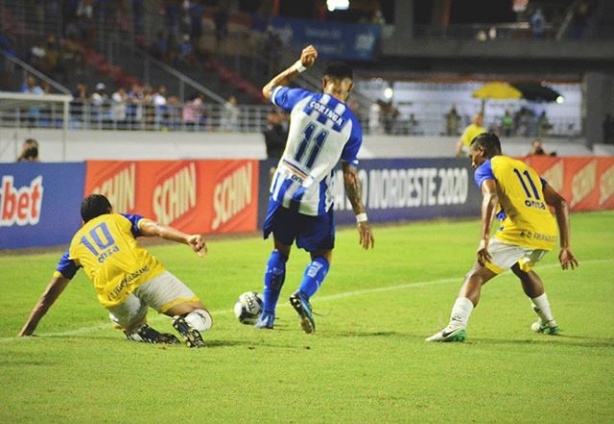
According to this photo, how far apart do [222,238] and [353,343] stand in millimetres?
11818

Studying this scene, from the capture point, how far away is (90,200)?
10.5 m

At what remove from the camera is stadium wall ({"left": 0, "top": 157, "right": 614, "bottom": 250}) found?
19.3 metres

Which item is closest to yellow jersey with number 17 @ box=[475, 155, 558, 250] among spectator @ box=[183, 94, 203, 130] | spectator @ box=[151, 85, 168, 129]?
spectator @ box=[151, 85, 168, 129]

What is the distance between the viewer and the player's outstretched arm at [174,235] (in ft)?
31.4

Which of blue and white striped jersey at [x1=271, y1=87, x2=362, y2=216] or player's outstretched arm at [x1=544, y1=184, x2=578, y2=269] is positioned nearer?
blue and white striped jersey at [x1=271, y1=87, x2=362, y2=216]

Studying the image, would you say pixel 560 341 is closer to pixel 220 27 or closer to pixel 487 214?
pixel 487 214

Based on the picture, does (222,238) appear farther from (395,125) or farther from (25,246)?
(395,125)

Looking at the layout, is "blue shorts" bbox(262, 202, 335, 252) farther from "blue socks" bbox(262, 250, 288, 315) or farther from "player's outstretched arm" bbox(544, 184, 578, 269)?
"player's outstretched arm" bbox(544, 184, 578, 269)

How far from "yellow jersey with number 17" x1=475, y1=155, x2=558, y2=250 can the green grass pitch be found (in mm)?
882

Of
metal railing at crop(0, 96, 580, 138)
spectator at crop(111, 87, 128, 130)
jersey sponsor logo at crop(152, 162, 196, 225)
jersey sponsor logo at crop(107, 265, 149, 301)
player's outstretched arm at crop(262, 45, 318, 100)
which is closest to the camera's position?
jersey sponsor logo at crop(107, 265, 149, 301)

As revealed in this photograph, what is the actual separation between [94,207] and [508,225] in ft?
11.6

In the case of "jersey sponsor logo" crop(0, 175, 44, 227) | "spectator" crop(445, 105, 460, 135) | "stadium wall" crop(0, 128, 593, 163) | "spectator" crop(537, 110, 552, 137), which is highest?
"jersey sponsor logo" crop(0, 175, 44, 227)

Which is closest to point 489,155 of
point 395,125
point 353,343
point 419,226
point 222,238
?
point 353,343

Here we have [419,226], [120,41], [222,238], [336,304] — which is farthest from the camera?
[120,41]
